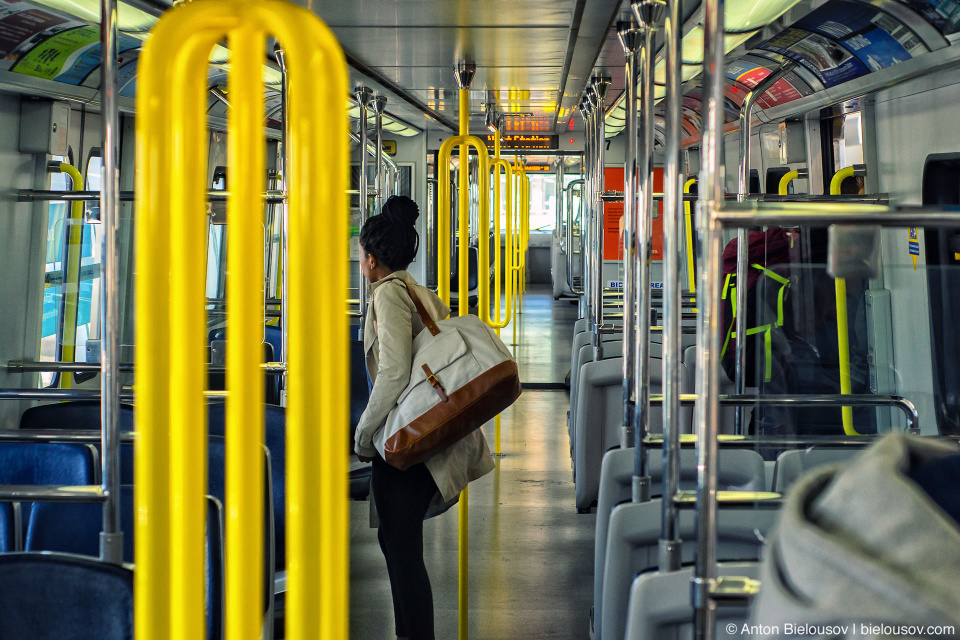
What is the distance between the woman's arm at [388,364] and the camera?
262cm

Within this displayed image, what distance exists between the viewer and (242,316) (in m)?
0.70

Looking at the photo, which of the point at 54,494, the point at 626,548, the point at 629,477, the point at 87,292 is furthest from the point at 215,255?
the point at 626,548

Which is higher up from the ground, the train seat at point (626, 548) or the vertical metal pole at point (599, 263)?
the vertical metal pole at point (599, 263)

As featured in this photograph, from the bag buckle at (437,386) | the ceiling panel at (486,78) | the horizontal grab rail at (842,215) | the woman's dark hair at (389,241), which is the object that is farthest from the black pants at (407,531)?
the ceiling panel at (486,78)

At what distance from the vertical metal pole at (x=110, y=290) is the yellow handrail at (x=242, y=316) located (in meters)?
0.94

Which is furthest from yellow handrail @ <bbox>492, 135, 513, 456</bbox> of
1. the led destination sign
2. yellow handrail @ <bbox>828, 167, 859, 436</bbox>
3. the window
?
the window

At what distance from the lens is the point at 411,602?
2.81 meters

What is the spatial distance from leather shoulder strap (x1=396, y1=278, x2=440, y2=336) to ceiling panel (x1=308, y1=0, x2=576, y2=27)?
3.22ft

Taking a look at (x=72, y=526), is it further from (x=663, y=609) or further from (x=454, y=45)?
(x=454, y=45)

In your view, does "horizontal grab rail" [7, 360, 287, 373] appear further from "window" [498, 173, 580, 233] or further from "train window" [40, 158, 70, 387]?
"window" [498, 173, 580, 233]

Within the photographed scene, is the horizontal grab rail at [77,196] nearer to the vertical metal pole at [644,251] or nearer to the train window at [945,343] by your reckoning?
the vertical metal pole at [644,251]

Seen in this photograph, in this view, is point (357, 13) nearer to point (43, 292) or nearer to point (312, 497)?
point (43, 292)

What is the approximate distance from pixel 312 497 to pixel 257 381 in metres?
0.10

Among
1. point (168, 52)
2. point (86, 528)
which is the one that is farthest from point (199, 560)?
point (86, 528)
